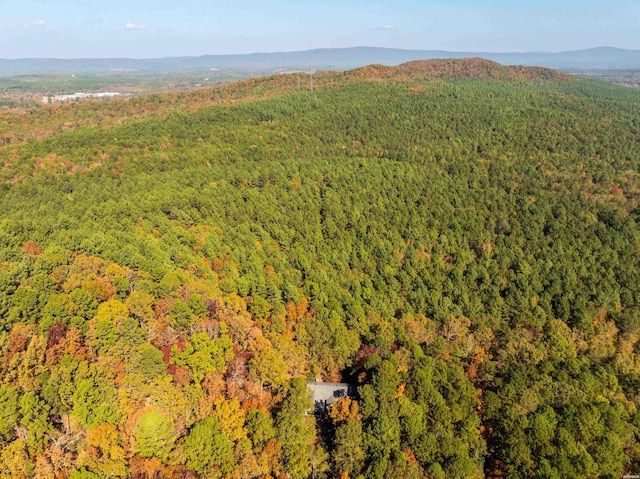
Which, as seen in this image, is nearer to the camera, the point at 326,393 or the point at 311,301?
the point at 326,393

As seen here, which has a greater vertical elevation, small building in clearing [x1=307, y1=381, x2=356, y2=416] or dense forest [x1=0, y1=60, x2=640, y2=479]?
dense forest [x1=0, y1=60, x2=640, y2=479]

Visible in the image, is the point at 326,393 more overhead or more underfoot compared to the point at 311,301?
more underfoot

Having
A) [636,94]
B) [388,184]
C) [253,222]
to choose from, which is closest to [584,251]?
[388,184]

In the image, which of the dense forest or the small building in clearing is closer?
the dense forest

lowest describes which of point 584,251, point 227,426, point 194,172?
point 584,251

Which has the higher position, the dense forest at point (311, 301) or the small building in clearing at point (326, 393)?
the dense forest at point (311, 301)

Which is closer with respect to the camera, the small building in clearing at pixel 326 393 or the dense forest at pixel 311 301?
the dense forest at pixel 311 301

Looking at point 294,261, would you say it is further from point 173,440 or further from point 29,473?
point 29,473

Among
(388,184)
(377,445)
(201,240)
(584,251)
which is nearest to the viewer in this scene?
(377,445)
